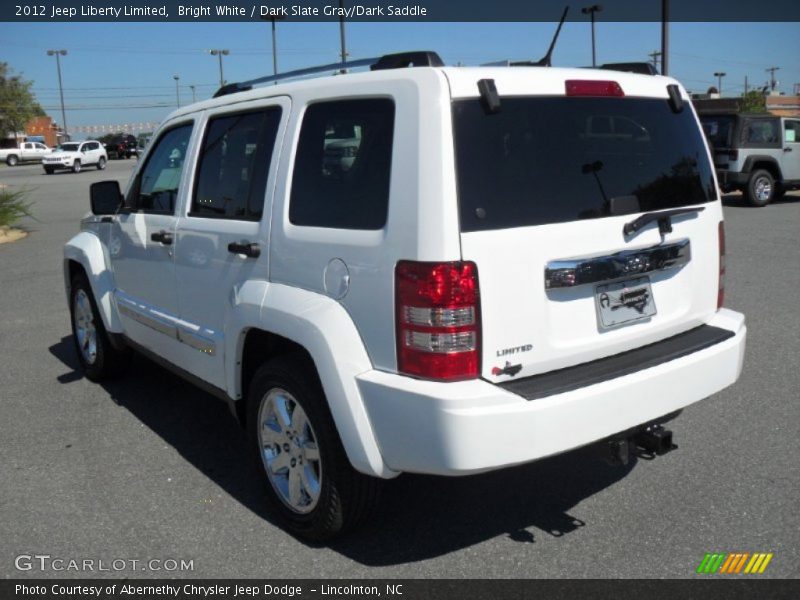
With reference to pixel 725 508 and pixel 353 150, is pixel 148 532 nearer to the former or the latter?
pixel 353 150

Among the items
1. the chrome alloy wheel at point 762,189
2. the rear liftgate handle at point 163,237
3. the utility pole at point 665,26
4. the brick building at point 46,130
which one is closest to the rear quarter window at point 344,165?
the rear liftgate handle at point 163,237

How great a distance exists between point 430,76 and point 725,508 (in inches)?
92.7

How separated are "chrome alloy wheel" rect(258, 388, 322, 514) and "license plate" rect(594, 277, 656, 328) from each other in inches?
50.5

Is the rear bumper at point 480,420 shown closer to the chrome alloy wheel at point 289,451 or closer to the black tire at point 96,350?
the chrome alloy wheel at point 289,451

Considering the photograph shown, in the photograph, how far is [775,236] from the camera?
491 inches

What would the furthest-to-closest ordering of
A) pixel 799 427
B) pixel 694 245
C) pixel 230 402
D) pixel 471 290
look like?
1. pixel 799 427
2. pixel 230 402
3. pixel 694 245
4. pixel 471 290

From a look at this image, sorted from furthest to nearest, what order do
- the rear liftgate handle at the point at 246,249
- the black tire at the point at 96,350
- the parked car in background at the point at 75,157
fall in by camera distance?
the parked car in background at the point at 75,157, the black tire at the point at 96,350, the rear liftgate handle at the point at 246,249

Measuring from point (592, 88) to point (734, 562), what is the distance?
2.01 m

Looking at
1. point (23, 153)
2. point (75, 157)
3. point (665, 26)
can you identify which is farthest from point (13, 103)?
point (665, 26)

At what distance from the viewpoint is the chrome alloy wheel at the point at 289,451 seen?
3.37m

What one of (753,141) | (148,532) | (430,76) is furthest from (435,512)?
(753,141)

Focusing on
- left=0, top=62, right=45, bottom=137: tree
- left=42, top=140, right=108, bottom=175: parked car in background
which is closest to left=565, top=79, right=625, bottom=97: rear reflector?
left=42, top=140, right=108, bottom=175: parked car in background

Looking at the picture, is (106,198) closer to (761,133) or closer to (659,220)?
(659,220)

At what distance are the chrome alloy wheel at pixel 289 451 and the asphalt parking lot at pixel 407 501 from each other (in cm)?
21
